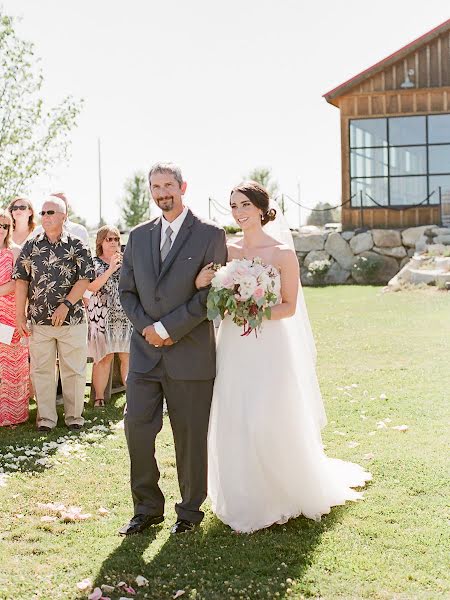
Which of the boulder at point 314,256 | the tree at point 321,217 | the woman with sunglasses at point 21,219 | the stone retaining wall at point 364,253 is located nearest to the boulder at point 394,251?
the stone retaining wall at point 364,253

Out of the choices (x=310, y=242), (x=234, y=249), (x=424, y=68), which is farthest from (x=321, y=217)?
(x=234, y=249)

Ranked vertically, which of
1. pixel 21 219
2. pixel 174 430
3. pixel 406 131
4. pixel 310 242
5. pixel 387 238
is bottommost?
pixel 174 430

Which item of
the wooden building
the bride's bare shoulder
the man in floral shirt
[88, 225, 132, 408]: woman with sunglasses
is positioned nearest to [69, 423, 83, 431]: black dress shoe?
the man in floral shirt

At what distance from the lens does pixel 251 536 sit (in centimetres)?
523

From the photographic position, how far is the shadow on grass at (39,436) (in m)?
7.27

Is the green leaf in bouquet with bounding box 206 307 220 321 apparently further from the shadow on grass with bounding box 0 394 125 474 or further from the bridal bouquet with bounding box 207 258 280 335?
the shadow on grass with bounding box 0 394 125 474

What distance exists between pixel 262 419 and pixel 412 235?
23351 millimetres

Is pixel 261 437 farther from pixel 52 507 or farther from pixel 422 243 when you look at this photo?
pixel 422 243

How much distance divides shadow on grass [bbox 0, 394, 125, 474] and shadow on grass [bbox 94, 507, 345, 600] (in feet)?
Answer: 7.27

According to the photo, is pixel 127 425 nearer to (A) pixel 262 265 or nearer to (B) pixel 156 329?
(B) pixel 156 329

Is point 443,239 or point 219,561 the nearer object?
point 219,561

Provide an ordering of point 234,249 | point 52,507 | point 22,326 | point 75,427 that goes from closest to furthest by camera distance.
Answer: point 234,249 → point 52,507 → point 22,326 → point 75,427

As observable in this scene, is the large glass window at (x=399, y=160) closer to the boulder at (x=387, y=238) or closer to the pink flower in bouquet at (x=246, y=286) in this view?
the boulder at (x=387, y=238)

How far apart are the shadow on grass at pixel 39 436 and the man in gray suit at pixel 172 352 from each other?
193 cm
